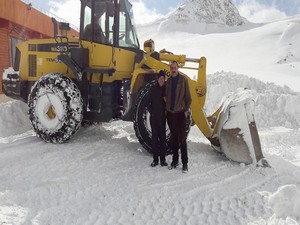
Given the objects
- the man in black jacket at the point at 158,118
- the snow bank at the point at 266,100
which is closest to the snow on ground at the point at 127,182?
the man in black jacket at the point at 158,118

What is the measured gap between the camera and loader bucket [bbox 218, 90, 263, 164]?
17.6ft

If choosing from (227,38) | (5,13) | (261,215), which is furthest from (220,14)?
(261,215)

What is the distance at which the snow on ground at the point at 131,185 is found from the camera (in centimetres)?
376

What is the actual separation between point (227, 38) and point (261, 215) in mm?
51439

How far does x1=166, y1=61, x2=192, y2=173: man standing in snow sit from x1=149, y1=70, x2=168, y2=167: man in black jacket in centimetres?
11

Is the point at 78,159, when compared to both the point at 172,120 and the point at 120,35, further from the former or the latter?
the point at 120,35

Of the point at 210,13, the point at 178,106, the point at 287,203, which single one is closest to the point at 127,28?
the point at 178,106

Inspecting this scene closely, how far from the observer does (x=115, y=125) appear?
865cm

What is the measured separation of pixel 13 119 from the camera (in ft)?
25.6

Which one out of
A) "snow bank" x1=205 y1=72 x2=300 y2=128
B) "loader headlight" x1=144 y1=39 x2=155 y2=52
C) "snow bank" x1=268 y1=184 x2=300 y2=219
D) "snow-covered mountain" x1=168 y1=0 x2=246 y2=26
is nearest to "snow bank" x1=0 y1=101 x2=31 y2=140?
"loader headlight" x1=144 y1=39 x2=155 y2=52

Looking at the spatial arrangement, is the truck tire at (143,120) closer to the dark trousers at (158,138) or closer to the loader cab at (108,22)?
the dark trousers at (158,138)

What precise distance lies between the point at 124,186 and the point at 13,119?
4235 mm

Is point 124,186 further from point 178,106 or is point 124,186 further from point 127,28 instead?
point 127,28

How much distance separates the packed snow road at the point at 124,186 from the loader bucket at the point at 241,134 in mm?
196
